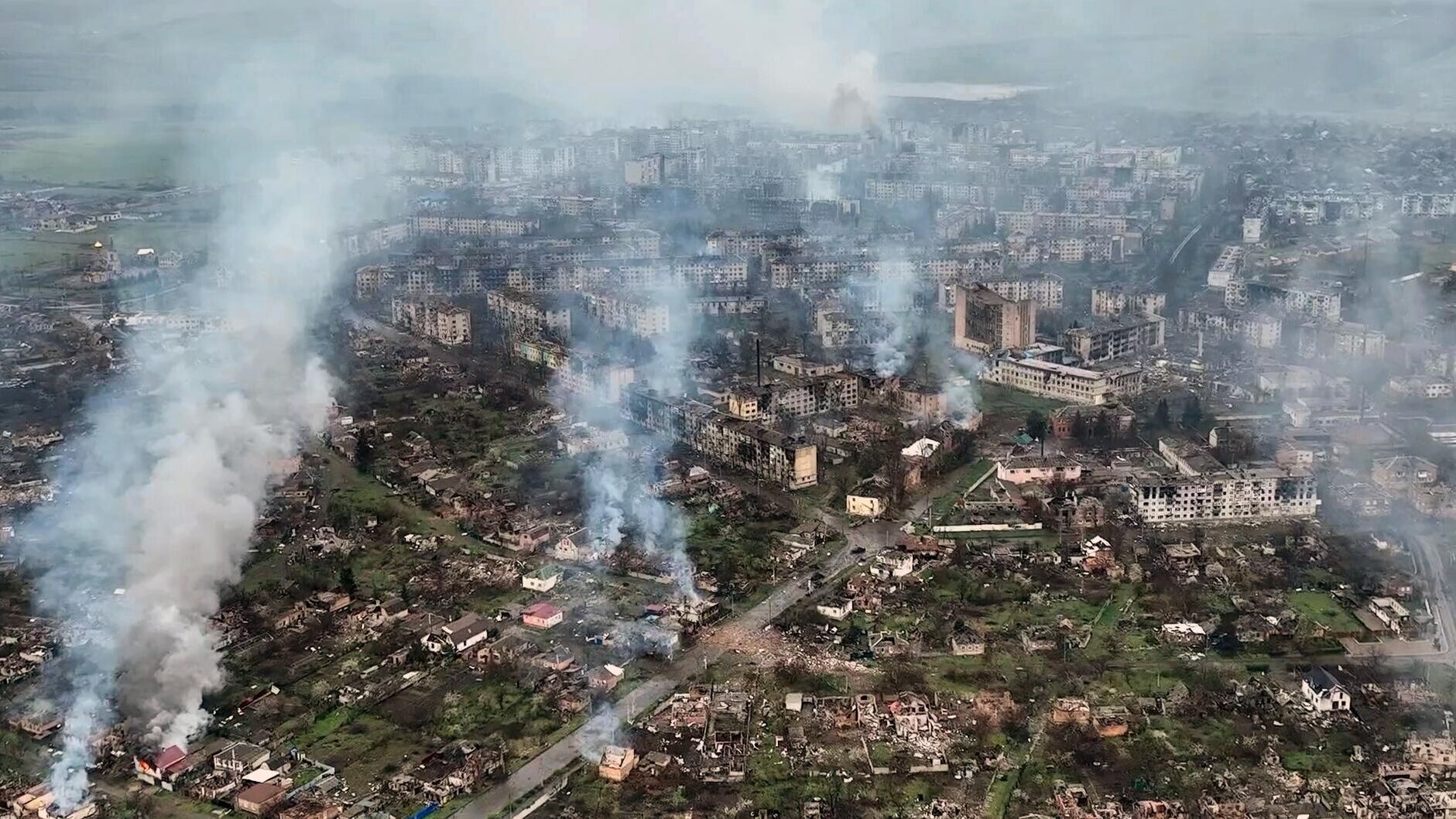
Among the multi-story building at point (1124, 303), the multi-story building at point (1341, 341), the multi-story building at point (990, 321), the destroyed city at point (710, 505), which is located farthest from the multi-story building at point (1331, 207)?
the multi-story building at point (990, 321)

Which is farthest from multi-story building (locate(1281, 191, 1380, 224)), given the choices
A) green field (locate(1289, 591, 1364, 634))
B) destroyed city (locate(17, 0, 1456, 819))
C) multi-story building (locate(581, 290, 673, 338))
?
green field (locate(1289, 591, 1364, 634))

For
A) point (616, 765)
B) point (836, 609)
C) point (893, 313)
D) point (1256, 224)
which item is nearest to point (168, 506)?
point (616, 765)

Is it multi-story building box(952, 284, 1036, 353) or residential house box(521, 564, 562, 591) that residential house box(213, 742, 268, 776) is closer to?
residential house box(521, 564, 562, 591)

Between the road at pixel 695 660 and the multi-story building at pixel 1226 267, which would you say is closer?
the road at pixel 695 660

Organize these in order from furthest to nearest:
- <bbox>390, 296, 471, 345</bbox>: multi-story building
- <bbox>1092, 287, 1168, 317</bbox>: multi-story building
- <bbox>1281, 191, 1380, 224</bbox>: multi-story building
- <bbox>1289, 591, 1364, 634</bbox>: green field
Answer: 1. <bbox>1281, 191, 1380, 224</bbox>: multi-story building
2. <bbox>1092, 287, 1168, 317</bbox>: multi-story building
3. <bbox>390, 296, 471, 345</bbox>: multi-story building
4. <bbox>1289, 591, 1364, 634</bbox>: green field

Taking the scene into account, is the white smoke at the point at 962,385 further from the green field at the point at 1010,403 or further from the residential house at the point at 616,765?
the residential house at the point at 616,765

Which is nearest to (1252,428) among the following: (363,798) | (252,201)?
(363,798)

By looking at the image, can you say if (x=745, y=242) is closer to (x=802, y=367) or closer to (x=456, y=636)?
(x=802, y=367)
